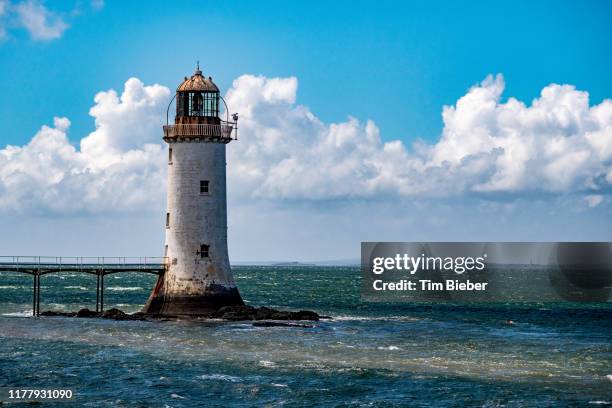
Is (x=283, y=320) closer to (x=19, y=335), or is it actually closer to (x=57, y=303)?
(x=19, y=335)

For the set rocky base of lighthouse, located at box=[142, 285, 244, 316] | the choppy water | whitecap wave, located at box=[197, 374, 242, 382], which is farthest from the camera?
rocky base of lighthouse, located at box=[142, 285, 244, 316]

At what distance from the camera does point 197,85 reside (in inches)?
2495

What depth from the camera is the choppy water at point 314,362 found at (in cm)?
3603

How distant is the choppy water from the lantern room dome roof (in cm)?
1481

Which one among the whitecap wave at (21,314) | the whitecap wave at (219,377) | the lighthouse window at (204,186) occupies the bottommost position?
the whitecap wave at (219,377)

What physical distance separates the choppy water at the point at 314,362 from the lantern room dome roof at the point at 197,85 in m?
14.8

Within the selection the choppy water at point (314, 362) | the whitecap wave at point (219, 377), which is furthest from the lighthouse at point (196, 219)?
the whitecap wave at point (219, 377)

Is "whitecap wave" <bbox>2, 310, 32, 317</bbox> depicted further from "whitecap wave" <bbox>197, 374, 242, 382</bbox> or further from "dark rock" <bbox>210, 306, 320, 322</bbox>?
"whitecap wave" <bbox>197, 374, 242, 382</bbox>

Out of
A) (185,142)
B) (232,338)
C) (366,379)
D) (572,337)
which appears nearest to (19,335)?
(232,338)

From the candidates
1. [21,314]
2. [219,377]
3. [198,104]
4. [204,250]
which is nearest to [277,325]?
[204,250]

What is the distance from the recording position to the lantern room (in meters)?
62.9

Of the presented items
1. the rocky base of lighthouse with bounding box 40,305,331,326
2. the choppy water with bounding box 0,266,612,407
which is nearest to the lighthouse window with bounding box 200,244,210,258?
the rocky base of lighthouse with bounding box 40,305,331,326

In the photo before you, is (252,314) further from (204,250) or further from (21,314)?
(21,314)

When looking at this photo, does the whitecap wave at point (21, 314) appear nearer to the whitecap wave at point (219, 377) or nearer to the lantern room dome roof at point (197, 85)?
the lantern room dome roof at point (197, 85)
